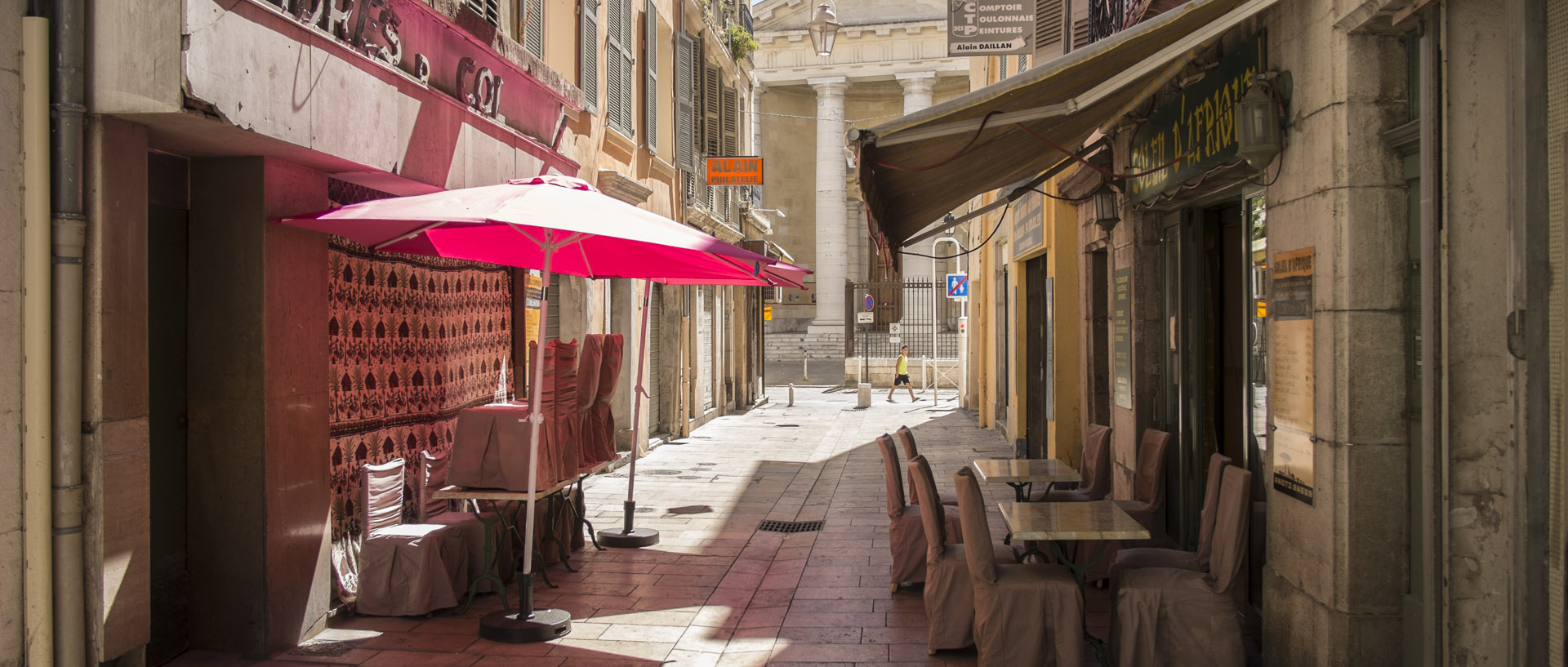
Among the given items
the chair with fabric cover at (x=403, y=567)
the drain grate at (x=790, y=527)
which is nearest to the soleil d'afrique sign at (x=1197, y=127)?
the drain grate at (x=790, y=527)

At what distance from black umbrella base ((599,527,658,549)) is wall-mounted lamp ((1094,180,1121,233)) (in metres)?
4.05

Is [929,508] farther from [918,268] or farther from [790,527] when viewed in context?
[918,268]

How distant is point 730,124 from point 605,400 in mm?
12801

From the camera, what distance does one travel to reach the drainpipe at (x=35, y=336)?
4.01 metres

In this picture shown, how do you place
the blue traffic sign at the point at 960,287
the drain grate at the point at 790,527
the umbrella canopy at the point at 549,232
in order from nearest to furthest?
the umbrella canopy at the point at 549,232
the drain grate at the point at 790,527
the blue traffic sign at the point at 960,287

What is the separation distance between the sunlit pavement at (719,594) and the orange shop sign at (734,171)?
19.8 feet

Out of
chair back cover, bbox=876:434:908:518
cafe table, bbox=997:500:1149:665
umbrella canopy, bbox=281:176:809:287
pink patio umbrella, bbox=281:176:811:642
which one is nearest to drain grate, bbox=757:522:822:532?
umbrella canopy, bbox=281:176:809:287

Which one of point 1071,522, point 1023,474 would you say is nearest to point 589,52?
point 1023,474

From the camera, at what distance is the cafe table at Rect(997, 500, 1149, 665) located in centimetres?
480

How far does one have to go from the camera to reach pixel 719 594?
6.49 meters

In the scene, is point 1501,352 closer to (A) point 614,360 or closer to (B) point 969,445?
(A) point 614,360

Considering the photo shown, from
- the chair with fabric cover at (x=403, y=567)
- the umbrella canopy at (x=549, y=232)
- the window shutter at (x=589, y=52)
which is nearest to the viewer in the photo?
the umbrella canopy at (x=549, y=232)

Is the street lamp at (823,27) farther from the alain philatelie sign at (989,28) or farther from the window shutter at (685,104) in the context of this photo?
the alain philatelie sign at (989,28)

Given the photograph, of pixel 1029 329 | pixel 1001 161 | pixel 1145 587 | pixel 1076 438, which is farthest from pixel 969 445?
pixel 1145 587
